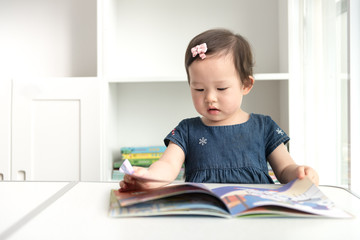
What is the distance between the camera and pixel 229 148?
3.18ft

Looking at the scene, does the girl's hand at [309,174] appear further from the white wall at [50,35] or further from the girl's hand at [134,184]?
the white wall at [50,35]

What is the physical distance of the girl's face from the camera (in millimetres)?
917

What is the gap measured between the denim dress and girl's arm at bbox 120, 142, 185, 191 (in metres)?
0.02

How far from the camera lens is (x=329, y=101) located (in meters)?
1.27

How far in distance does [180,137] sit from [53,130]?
893 mm

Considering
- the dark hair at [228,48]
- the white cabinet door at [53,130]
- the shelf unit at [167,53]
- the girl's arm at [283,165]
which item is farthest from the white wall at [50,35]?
the girl's arm at [283,165]

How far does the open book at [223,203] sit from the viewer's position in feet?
1.60

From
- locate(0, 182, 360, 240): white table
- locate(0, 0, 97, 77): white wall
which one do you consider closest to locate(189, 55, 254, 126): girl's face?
locate(0, 182, 360, 240): white table

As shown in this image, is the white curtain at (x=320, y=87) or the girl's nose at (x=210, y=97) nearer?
the girl's nose at (x=210, y=97)

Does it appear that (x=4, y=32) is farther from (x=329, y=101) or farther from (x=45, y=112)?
(x=329, y=101)

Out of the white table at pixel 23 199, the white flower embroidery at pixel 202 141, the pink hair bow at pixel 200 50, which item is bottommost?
the white table at pixel 23 199

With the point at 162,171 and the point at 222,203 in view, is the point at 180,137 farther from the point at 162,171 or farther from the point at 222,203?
the point at 222,203

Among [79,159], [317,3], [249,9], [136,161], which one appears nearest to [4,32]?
[79,159]

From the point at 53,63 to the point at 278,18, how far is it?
125 cm
